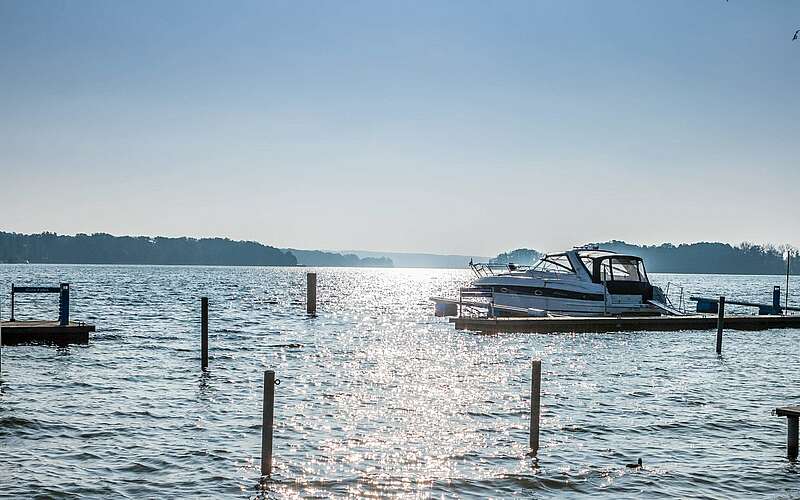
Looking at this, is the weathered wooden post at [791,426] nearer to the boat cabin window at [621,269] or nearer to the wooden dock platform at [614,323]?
the wooden dock platform at [614,323]

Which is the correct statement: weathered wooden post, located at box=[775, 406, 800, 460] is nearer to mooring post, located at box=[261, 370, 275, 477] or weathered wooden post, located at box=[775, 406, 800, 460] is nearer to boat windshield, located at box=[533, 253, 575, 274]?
mooring post, located at box=[261, 370, 275, 477]

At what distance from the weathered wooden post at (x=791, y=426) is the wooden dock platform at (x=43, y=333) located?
2173cm

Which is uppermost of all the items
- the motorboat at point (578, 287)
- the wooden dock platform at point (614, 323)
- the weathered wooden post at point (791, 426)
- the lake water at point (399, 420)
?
the motorboat at point (578, 287)

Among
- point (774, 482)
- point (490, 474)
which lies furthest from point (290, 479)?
point (774, 482)

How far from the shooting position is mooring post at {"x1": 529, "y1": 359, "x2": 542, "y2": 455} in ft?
47.6

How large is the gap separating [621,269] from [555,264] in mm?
3230

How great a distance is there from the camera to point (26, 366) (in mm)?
24531

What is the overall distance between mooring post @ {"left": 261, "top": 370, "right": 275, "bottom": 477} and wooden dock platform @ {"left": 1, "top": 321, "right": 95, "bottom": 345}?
637 inches

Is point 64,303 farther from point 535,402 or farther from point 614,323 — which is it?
point 614,323

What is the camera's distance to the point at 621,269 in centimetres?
3941

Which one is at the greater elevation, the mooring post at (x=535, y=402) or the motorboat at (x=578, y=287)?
the motorboat at (x=578, y=287)

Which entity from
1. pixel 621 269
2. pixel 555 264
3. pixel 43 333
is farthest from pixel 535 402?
pixel 621 269

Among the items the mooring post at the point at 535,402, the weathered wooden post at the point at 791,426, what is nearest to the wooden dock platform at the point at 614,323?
the mooring post at the point at 535,402

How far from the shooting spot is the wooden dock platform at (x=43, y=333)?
86.0 feet
